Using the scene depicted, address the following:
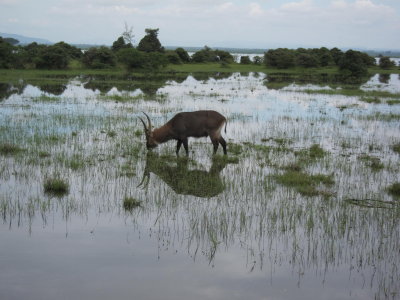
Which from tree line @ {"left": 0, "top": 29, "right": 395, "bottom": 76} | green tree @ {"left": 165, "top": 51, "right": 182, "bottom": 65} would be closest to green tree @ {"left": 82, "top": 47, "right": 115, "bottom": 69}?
tree line @ {"left": 0, "top": 29, "right": 395, "bottom": 76}

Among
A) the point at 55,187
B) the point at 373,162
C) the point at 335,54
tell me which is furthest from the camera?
the point at 335,54

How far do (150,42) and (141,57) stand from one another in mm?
15884

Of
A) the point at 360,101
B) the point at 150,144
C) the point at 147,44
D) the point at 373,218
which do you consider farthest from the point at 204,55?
the point at 373,218

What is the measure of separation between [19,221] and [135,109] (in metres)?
12.0

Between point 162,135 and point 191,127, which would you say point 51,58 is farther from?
point 191,127

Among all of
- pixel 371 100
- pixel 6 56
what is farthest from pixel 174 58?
pixel 371 100

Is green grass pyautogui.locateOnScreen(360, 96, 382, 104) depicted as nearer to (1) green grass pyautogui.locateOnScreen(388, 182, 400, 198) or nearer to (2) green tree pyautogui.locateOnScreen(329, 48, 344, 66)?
(1) green grass pyautogui.locateOnScreen(388, 182, 400, 198)

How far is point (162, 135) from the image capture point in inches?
460

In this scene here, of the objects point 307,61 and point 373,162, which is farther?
point 307,61

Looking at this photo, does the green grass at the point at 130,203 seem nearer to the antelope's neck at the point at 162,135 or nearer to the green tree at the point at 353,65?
the antelope's neck at the point at 162,135

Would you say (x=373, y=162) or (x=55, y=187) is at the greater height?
(x=373, y=162)

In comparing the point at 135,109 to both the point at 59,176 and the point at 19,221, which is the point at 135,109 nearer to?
the point at 59,176

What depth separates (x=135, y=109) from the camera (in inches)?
Answer: 732

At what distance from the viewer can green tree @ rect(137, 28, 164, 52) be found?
52.4m
